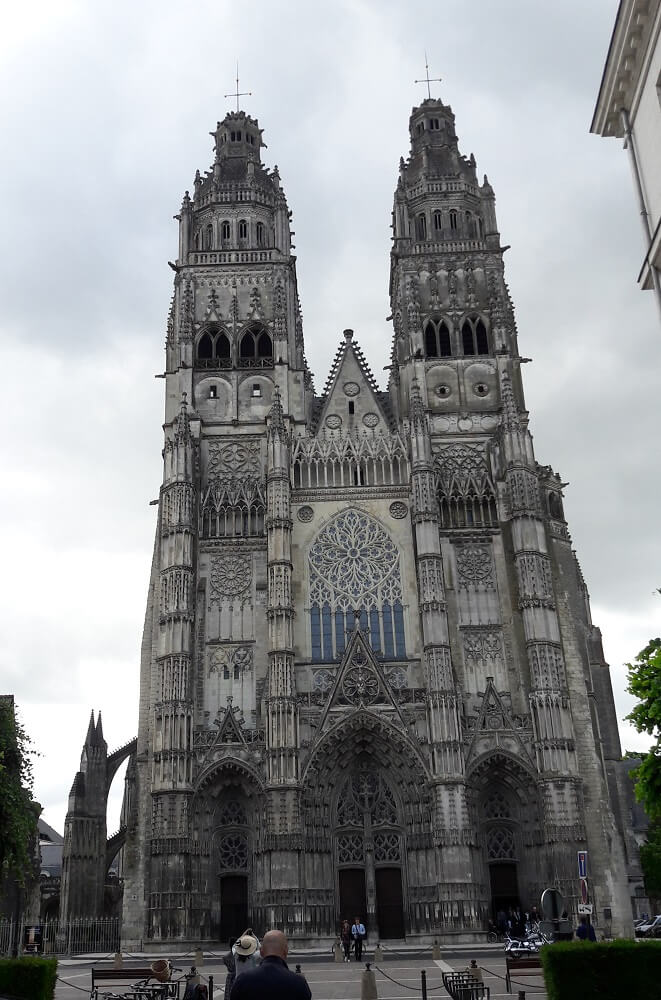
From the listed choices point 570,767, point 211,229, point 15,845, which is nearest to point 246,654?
point 570,767

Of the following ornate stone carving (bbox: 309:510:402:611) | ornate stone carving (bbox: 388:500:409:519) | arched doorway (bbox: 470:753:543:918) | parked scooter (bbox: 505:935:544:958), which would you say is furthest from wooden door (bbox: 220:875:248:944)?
ornate stone carving (bbox: 388:500:409:519)

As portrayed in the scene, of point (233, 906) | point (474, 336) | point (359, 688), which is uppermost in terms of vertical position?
point (474, 336)

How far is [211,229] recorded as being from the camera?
50.2 metres

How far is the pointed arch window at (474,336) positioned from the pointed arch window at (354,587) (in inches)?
420

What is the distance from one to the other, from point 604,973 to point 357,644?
1051 inches

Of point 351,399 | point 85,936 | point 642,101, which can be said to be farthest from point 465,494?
point 642,101

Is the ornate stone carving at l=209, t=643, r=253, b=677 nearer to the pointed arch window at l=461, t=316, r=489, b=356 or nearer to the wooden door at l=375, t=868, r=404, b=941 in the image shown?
the wooden door at l=375, t=868, r=404, b=941

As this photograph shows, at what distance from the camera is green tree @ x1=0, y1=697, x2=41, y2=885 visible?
21.9 m

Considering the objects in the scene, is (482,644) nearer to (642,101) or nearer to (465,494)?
(465,494)

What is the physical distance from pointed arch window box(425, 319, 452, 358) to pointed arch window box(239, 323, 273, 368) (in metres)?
7.73

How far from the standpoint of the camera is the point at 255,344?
47062mm

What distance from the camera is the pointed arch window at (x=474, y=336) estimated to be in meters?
46.8

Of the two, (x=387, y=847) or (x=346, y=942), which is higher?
(x=387, y=847)

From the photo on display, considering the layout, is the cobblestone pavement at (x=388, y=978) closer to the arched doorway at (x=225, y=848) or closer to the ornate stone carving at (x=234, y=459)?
the arched doorway at (x=225, y=848)
